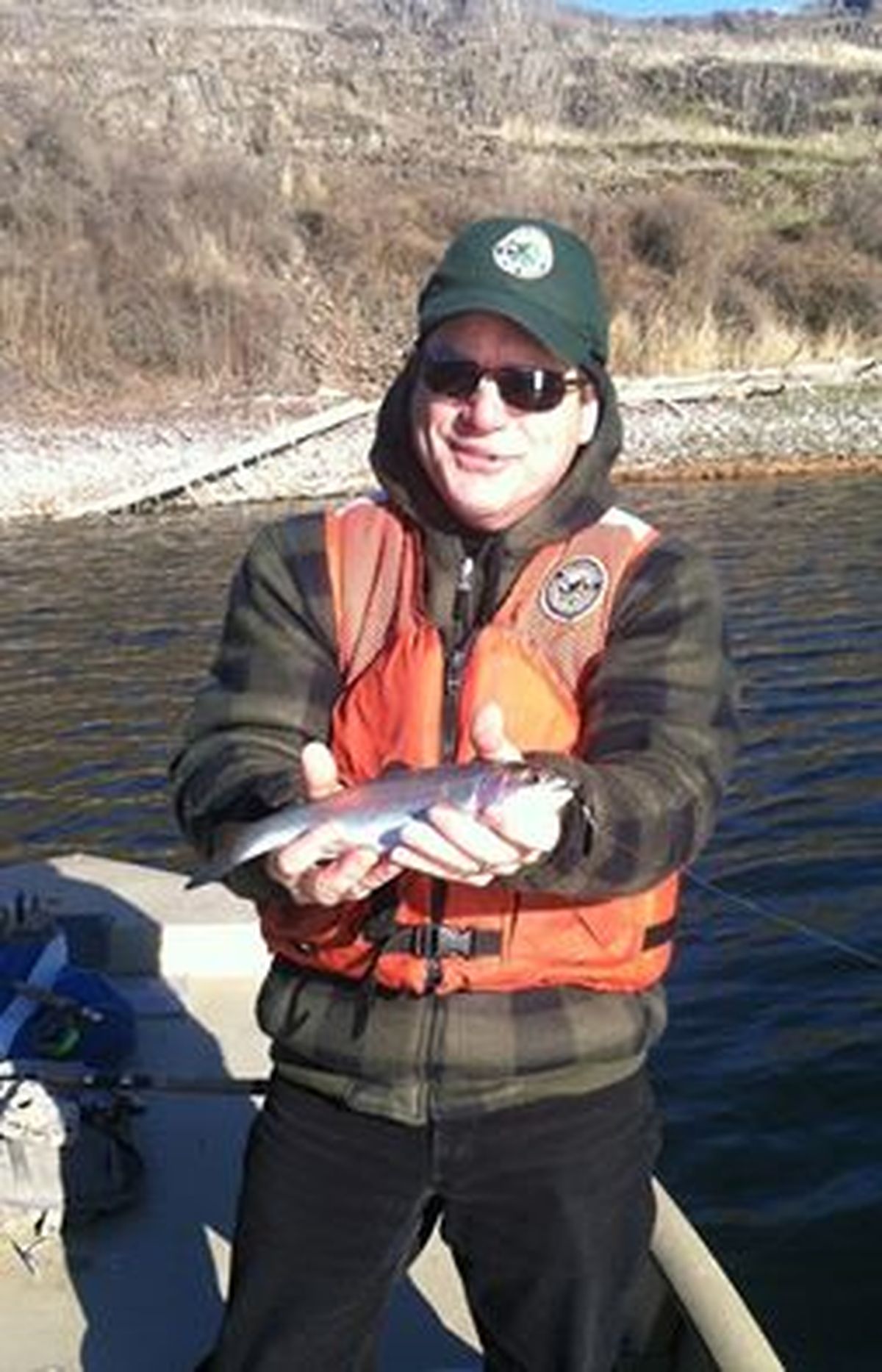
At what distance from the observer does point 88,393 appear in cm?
3428

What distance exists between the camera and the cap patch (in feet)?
9.70

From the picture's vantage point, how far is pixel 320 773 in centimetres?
282

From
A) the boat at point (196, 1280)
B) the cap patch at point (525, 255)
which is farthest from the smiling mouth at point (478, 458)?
the boat at point (196, 1280)

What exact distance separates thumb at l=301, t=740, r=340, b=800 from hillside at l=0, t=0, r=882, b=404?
105 feet

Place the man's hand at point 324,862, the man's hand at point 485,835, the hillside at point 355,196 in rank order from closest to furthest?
the man's hand at point 485,835 < the man's hand at point 324,862 < the hillside at point 355,196

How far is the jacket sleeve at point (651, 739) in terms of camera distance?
108 inches

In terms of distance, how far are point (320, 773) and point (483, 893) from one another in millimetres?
373

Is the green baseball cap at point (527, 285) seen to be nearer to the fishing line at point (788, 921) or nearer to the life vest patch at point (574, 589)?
the life vest patch at point (574, 589)

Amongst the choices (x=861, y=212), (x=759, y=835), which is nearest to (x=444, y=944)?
(x=759, y=835)

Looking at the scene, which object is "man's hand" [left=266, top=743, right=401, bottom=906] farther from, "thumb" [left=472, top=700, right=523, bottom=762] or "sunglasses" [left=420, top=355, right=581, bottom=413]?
"sunglasses" [left=420, top=355, right=581, bottom=413]

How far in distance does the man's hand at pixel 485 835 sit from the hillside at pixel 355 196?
106 feet

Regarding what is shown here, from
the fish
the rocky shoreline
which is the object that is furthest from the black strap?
the rocky shoreline

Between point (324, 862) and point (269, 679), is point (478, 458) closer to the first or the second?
point (269, 679)

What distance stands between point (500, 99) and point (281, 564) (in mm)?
62681
